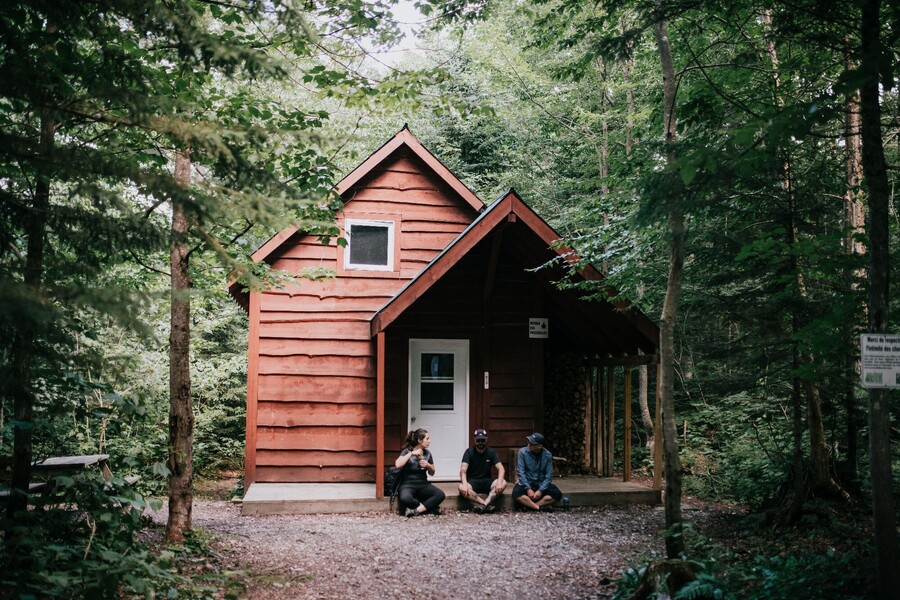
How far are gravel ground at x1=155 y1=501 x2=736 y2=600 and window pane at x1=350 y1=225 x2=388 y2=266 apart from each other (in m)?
4.13

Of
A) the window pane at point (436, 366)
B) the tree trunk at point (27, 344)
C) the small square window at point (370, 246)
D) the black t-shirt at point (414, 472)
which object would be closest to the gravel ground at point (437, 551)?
the black t-shirt at point (414, 472)

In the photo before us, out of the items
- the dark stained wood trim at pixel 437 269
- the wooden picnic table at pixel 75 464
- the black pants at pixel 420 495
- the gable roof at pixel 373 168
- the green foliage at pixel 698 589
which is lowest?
the black pants at pixel 420 495

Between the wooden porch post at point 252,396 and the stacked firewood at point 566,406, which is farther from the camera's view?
the stacked firewood at point 566,406

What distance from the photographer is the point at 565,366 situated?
39.5ft

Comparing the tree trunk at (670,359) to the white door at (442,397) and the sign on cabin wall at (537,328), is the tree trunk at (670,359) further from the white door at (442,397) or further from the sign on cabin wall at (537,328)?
the white door at (442,397)

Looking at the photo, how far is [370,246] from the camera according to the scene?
36.0 ft

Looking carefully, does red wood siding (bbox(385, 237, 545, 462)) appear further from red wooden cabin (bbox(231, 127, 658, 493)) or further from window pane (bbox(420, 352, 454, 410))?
window pane (bbox(420, 352, 454, 410))

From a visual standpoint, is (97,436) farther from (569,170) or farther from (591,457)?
(569,170)

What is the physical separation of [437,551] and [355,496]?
2821 mm

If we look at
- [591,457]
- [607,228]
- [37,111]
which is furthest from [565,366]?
[37,111]

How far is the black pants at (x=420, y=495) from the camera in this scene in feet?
28.7

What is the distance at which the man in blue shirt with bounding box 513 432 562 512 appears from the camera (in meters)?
9.12

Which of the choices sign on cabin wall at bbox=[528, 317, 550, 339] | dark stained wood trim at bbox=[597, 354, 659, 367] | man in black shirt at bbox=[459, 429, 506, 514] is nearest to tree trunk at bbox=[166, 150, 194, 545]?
man in black shirt at bbox=[459, 429, 506, 514]

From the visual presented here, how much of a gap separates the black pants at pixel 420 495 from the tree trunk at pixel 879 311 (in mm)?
5595
